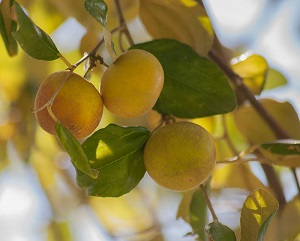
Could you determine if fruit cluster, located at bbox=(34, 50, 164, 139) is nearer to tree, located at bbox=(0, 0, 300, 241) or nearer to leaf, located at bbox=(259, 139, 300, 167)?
tree, located at bbox=(0, 0, 300, 241)

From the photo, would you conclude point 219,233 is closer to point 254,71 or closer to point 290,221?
point 290,221

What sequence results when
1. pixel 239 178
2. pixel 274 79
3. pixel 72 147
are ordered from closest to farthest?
pixel 72 147 < pixel 239 178 < pixel 274 79

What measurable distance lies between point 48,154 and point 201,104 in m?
0.46

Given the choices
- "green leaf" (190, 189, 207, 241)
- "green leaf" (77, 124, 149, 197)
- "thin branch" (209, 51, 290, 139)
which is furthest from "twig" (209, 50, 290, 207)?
"green leaf" (77, 124, 149, 197)

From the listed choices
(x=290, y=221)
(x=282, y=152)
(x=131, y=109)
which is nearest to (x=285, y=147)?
(x=282, y=152)

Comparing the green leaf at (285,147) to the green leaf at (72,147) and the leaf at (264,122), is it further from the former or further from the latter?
the green leaf at (72,147)

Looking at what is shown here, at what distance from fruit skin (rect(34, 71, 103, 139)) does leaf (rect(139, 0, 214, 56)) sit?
237 millimetres

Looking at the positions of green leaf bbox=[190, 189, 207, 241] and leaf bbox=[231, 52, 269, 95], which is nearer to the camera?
green leaf bbox=[190, 189, 207, 241]

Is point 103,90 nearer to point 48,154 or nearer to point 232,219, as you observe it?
point 232,219

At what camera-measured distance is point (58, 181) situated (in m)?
1.09

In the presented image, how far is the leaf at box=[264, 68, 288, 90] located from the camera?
0.98 m

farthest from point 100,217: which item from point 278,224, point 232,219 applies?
point 278,224

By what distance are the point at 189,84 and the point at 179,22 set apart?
0.38 feet

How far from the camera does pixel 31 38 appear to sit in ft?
1.82
